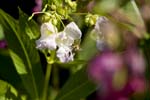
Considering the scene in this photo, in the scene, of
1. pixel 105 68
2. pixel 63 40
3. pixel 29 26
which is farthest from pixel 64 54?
pixel 105 68

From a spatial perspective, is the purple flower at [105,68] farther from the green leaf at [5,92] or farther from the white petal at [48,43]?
the green leaf at [5,92]

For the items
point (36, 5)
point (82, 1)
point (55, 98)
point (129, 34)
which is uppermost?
point (129, 34)

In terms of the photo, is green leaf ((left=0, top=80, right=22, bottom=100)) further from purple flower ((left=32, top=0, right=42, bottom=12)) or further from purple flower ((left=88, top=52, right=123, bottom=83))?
purple flower ((left=88, top=52, right=123, bottom=83))

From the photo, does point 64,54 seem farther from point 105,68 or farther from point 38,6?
point 105,68

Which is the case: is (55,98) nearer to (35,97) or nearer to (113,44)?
(35,97)

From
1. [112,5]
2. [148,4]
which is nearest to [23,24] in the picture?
[112,5]

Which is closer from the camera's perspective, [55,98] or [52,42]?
[52,42]
